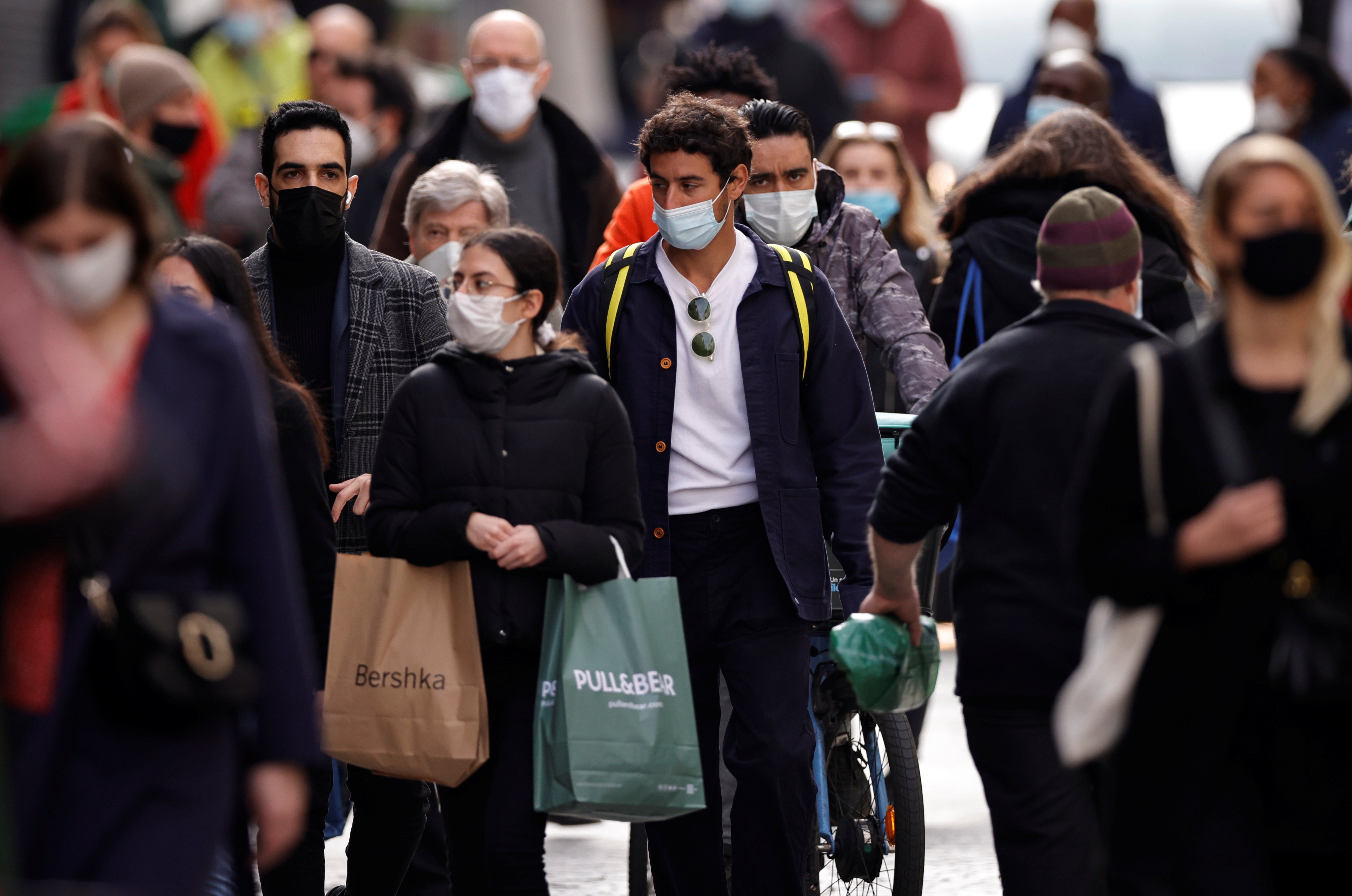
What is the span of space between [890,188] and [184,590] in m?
5.63

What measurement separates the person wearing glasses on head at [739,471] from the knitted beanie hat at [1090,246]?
1071 millimetres

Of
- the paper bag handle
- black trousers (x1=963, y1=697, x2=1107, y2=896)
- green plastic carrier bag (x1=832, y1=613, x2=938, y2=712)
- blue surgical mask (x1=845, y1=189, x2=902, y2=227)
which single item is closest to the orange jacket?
blue surgical mask (x1=845, y1=189, x2=902, y2=227)

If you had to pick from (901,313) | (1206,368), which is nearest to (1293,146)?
(1206,368)

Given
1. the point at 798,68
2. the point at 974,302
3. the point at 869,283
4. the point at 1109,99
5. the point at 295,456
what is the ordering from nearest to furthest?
the point at 295,456
the point at 869,283
the point at 974,302
the point at 1109,99
the point at 798,68

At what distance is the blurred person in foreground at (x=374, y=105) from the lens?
37.4 ft

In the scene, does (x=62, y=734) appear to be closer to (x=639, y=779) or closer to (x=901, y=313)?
(x=639, y=779)

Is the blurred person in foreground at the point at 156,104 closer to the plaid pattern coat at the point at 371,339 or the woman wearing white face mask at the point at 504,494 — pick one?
the plaid pattern coat at the point at 371,339

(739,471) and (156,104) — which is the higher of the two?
(156,104)

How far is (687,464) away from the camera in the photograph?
6113 millimetres

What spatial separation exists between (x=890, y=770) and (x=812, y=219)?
66.4 inches

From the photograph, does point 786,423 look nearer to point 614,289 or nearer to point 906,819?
point 614,289

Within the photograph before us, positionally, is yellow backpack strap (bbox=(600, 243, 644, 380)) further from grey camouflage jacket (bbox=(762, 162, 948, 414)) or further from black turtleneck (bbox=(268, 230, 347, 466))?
black turtleneck (bbox=(268, 230, 347, 466))

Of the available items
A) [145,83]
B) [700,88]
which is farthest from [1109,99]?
[145,83]

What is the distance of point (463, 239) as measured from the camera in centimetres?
783
